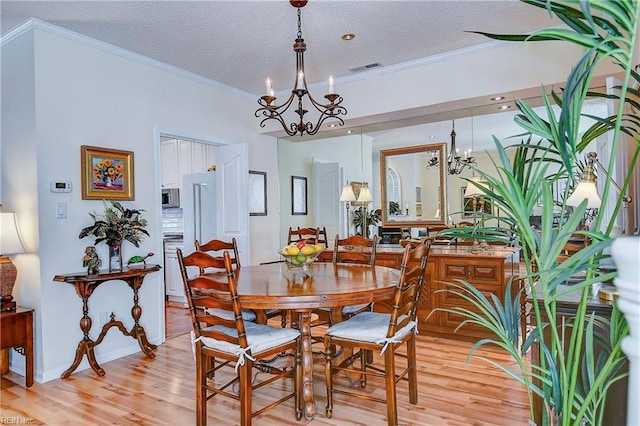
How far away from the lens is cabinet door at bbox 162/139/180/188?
6504 millimetres

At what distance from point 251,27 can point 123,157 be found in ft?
5.26

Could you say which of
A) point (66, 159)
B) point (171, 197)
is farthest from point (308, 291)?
point (171, 197)

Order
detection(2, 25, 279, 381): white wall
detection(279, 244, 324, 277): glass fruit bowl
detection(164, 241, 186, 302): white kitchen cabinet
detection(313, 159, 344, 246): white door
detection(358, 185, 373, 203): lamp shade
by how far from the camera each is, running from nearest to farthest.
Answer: detection(279, 244, 324, 277): glass fruit bowl
detection(2, 25, 279, 381): white wall
detection(358, 185, 373, 203): lamp shade
detection(313, 159, 344, 246): white door
detection(164, 241, 186, 302): white kitchen cabinet

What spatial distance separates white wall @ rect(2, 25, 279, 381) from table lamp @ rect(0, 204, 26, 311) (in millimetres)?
114

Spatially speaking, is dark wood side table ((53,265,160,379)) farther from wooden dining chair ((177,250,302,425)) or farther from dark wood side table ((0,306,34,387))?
wooden dining chair ((177,250,302,425))

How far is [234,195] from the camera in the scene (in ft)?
15.4

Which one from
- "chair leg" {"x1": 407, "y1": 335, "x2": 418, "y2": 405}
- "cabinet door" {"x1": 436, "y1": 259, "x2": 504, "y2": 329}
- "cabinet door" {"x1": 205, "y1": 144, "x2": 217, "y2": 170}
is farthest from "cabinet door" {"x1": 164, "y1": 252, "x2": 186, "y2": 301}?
"chair leg" {"x1": 407, "y1": 335, "x2": 418, "y2": 405}

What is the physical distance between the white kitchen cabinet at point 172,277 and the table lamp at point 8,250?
2625 mm

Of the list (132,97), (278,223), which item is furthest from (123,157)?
(278,223)

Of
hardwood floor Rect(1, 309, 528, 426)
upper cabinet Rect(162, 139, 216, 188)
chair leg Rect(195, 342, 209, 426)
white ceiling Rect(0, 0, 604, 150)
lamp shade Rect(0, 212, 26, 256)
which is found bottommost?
hardwood floor Rect(1, 309, 528, 426)

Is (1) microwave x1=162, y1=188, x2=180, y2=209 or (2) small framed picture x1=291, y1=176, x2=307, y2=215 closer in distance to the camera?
(2) small framed picture x1=291, y1=176, x2=307, y2=215

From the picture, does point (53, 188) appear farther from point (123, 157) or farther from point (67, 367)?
point (67, 367)

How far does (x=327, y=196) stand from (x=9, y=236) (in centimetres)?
337

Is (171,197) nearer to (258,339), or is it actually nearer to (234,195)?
(234,195)
